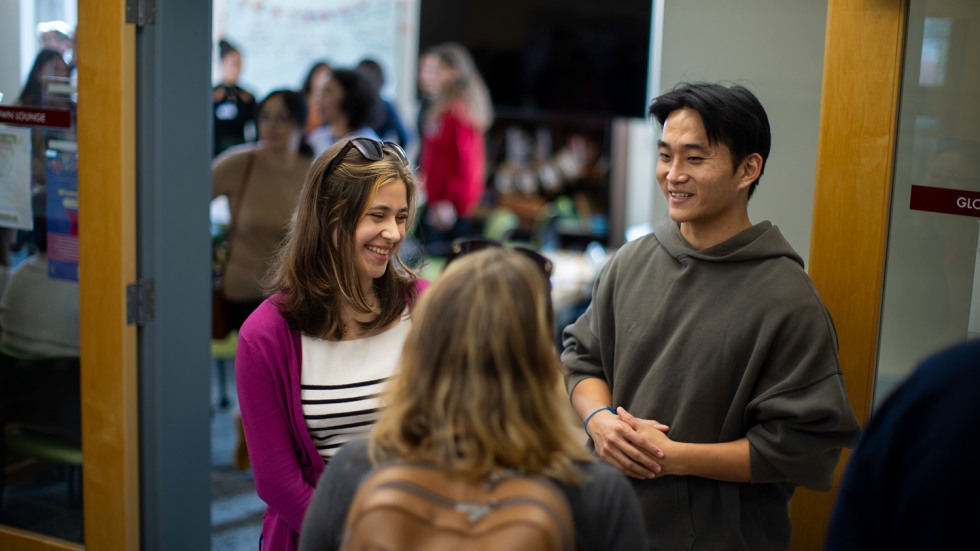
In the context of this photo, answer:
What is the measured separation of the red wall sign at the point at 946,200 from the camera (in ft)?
6.33

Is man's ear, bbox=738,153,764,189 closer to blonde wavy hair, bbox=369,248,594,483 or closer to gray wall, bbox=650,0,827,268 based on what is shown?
gray wall, bbox=650,0,827,268

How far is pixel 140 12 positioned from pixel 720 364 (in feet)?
5.54

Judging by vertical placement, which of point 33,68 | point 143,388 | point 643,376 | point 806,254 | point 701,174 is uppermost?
point 33,68

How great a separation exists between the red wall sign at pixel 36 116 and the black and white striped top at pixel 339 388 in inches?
44.9

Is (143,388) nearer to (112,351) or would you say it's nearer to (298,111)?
(112,351)

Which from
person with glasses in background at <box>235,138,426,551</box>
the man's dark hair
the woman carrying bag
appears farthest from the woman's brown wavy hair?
the woman carrying bag

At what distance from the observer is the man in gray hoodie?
5.65 ft

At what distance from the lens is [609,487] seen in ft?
4.13

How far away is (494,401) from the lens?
1.22 m

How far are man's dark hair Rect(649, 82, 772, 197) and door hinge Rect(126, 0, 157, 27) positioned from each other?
1.41 metres

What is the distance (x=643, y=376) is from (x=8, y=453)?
78.5 inches

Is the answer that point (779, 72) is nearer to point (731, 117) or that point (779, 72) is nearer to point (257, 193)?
point (731, 117)

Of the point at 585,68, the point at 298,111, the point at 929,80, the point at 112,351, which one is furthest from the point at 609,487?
the point at 585,68

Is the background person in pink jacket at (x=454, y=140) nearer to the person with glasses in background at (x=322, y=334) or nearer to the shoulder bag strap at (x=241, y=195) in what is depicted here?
the shoulder bag strap at (x=241, y=195)
